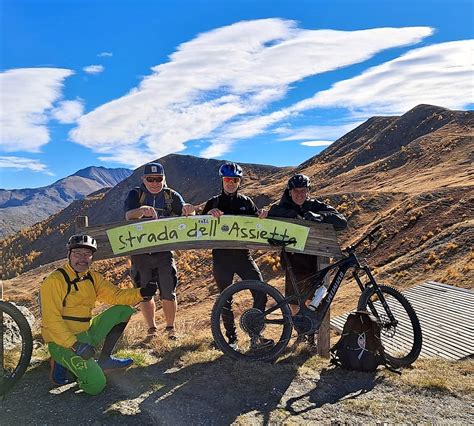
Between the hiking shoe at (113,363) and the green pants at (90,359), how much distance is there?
0.28 meters

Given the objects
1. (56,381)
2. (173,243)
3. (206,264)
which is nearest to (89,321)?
(56,381)

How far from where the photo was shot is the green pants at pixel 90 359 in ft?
17.9

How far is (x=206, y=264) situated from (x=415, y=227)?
51.2ft

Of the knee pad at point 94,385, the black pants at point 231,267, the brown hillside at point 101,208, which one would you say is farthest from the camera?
the brown hillside at point 101,208

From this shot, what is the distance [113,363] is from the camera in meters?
6.05

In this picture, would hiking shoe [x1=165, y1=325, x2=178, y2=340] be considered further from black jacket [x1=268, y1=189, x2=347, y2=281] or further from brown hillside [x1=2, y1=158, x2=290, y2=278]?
brown hillside [x1=2, y1=158, x2=290, y2=278]

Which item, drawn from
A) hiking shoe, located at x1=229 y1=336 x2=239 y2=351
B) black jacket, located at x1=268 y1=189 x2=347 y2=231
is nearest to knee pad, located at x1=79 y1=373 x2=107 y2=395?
hiking shoe, located at x1=229 y1=336 x2=239 y2=351

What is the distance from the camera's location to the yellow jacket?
558cm

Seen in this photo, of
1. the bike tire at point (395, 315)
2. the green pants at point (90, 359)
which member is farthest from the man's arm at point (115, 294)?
the bike tire at point (395, 315)

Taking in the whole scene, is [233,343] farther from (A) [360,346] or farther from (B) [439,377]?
(B) [439,377]

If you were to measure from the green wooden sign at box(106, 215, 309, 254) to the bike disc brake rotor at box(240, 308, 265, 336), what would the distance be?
3.85 feet

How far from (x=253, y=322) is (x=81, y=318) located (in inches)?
93.4

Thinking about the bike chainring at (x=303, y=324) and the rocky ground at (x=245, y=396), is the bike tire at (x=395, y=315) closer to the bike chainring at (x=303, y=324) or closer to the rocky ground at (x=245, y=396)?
the rocky ground at (x=245, y=396)

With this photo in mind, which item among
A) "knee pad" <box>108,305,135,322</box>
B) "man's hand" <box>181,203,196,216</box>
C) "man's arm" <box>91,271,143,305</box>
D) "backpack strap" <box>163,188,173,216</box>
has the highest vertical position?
"backpack strap" <box>163,188,173,216</box>
